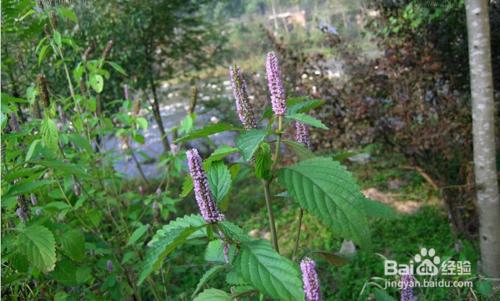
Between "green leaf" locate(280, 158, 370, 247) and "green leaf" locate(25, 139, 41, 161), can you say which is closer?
"green leaf" locate(280, 158, 370, 247)

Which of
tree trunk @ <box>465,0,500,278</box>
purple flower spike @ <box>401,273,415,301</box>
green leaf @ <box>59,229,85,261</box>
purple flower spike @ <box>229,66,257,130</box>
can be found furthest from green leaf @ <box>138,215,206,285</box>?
tree trunk @ <box>465,0,500,278</box>

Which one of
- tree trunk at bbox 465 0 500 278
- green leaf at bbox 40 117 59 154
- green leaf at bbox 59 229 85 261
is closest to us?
green leaf at bbox 59 229 85 261

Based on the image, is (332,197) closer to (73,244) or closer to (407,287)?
(407,287)

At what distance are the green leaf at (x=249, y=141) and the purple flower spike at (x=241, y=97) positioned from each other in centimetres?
7

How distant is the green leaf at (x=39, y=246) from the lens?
1.39 metres

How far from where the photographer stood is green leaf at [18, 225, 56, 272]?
1.39 meters

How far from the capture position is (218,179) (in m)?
0.99

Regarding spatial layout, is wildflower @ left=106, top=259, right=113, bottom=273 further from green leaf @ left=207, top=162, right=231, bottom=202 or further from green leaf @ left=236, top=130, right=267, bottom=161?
green leaf @ left=236, top=130, right=267, bottom=161

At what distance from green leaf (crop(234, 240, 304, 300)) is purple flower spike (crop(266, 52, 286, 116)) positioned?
273 millimetres

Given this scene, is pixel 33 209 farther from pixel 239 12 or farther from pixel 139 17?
pixel 239 12

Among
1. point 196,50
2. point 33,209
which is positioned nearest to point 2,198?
point 33,209

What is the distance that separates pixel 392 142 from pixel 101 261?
2.58 meters

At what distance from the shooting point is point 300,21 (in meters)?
25.2

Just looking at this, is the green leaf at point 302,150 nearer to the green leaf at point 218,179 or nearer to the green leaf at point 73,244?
the green leaf at point 218,179
